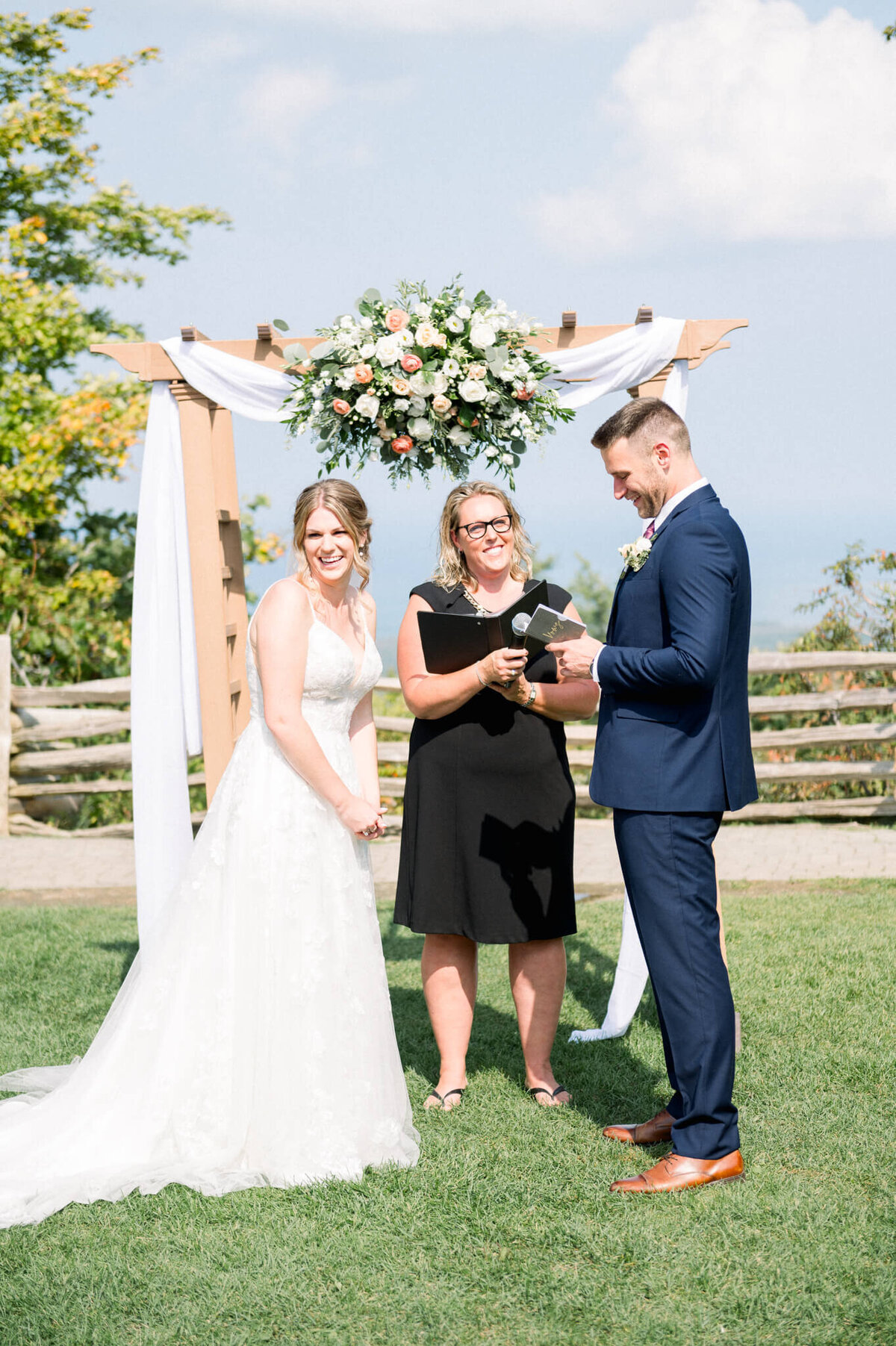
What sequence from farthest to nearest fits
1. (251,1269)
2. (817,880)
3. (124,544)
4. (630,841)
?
1. (124,544)
2. (817,880)
3. (630,841)
4. (251,1269)

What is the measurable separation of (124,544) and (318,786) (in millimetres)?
9657

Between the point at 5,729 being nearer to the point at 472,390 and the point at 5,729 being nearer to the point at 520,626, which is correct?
the point at 472,390

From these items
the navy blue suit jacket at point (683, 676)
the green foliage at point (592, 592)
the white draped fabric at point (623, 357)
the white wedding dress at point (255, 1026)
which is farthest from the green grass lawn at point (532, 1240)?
the green foliage at point (592, 592)

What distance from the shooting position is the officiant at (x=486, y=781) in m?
4.33

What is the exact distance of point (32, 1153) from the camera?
12.5ft

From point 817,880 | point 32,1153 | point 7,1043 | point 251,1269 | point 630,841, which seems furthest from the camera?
point 817,880

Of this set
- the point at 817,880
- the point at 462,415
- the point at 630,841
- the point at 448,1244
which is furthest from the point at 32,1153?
the point at 817,880

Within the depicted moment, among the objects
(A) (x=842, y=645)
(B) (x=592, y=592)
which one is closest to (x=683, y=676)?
(A) (x=842, y=645)

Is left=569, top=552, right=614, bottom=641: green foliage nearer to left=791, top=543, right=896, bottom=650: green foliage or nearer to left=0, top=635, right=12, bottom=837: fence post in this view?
left=791, top=543, right=896, bottom=650: green foliage

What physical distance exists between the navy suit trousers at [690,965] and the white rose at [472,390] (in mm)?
1757

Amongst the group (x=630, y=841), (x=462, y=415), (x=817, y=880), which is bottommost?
(x=817, y=880)

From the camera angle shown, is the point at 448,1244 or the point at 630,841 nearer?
the point at 448,1244

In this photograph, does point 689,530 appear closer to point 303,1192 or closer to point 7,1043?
point 303,1192

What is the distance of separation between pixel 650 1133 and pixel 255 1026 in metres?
1.35
